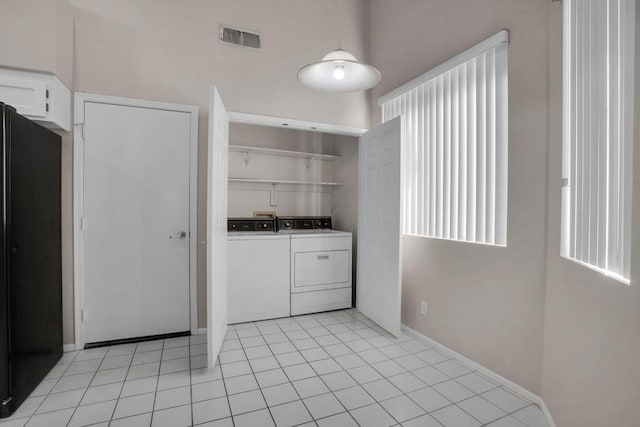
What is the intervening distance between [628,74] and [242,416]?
90.0 inches

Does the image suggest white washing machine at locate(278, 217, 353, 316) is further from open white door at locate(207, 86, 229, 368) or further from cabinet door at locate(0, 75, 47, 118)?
cabinet door at locate(0, 75, 47, 118)

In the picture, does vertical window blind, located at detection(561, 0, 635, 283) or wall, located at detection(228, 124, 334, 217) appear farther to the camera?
wall, located at detection(228, 124, 334, 217)

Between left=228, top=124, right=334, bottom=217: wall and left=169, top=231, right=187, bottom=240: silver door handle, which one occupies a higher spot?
left=228, top=124, right=334, bottom=217: wall

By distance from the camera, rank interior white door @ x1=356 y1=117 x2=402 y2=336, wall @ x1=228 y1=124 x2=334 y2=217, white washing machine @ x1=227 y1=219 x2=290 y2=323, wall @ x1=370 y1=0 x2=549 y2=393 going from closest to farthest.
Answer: wall @ x1=370 y1=0 x2=549 y2=393
interior white door @ x1=356 y1=117 x2=402 y2=336
white washing machine @ x1=227 y1=219 x2=290 y2=323
wall @ x1=228 y1=124 x2=334 y2=217

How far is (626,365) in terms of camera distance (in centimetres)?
106

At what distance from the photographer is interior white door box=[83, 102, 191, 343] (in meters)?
2.57

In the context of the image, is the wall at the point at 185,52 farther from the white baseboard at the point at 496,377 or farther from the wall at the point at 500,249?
the white baseboard at the point at 496,377

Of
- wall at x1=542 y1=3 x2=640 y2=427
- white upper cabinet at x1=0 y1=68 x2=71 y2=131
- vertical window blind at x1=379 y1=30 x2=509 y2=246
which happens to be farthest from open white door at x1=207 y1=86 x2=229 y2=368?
wall at x1=542 y1=3 x2=640 y2=427

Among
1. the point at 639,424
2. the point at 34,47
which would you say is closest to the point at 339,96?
the point at 34,47

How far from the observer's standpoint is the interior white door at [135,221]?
2.57 metres

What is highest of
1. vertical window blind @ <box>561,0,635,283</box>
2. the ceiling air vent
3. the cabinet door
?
the ceiling air vent

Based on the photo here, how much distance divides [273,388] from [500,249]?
5.80 feet

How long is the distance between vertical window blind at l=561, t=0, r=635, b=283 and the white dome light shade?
99cm

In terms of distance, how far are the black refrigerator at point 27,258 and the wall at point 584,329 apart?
2.83 meters
